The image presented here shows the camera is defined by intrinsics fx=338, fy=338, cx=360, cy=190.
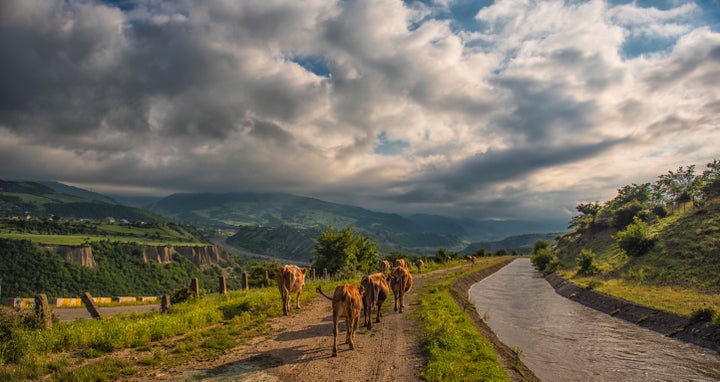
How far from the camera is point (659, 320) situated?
2372cm

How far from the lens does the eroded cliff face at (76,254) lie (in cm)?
14362

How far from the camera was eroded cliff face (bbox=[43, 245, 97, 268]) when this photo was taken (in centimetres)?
14362

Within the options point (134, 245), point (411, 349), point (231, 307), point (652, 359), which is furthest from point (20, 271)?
point (652, 359)

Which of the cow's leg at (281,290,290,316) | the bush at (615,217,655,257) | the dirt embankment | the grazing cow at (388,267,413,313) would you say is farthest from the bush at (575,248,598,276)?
the cow's leg at (281,290,290,316)

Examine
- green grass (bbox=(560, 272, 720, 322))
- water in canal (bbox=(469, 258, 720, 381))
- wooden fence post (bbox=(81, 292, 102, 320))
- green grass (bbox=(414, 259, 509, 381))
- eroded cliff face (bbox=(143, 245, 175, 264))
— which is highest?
wooden fence post (bbox=(81, 292, 102, 320))

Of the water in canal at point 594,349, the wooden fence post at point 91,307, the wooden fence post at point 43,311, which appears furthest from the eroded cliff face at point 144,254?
the water in canal at point 594,349

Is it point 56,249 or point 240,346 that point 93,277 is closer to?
point 56,249

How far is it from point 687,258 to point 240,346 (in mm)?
42458

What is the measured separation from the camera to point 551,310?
3262 cm

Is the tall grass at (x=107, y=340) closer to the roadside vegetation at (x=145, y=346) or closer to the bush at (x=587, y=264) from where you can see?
the roadside vegetation at (x=145, y=346)

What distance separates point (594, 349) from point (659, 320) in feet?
27.4

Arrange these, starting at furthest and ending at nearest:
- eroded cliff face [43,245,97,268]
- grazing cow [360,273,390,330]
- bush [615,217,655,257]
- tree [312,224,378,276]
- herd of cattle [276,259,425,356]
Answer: eroded cliff face [43,245,97,268], tree [312,224,378,276], bush [615,217,655,257], grazing cow [360,273,390,330], herd of cattle [276,259,425,356]

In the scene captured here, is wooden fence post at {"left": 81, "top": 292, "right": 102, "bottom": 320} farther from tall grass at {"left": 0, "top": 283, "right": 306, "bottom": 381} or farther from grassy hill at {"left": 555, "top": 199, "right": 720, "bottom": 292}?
grassy hill at {"left": 555, "top": 199, "right": 720, "bottom": 292}

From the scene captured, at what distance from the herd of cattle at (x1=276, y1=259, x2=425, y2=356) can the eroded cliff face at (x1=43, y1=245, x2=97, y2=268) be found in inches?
6590
